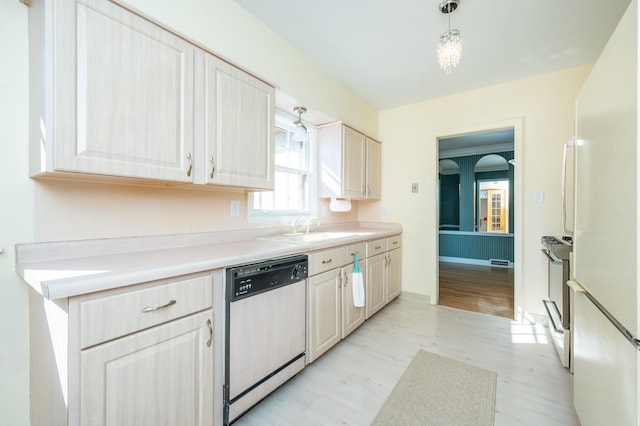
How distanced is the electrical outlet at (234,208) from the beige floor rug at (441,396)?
1.60m

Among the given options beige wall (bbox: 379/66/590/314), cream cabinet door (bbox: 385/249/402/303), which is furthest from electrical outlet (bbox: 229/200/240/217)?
beige wall (bbox: 379/66/590/314)

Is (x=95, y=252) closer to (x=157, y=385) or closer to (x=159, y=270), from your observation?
(x=159, y=270)

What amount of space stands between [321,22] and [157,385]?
2457 mm

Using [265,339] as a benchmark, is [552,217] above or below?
above

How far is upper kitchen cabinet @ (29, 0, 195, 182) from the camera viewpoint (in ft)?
3.41

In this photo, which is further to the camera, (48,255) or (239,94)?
(239,94)

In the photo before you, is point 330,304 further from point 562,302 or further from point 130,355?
point 562,302

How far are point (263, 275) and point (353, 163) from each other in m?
1.96

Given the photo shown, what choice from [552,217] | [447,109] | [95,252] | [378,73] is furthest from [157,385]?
[447,109]

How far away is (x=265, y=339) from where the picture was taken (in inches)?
61.2

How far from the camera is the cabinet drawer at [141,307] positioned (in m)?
0.92

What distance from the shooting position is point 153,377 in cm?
108

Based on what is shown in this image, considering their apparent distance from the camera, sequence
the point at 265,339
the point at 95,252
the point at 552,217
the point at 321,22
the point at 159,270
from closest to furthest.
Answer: the point at 159,270
the point at 95,252
the point at 265,339
the point at 321,22
the point at 552,217

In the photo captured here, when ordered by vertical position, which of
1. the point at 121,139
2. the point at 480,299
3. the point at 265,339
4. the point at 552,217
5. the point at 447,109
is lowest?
the point at 480,299
